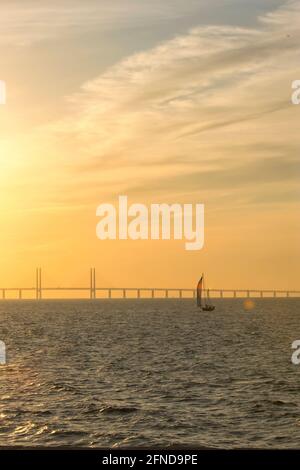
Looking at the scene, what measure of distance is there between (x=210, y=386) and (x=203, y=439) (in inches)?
769

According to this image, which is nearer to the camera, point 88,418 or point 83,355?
point 88,418

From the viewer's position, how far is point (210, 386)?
182ft

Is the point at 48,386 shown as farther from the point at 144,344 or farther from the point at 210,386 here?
Answer: the point at 144,344

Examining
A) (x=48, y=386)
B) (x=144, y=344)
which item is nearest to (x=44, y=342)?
(x=144, y=344)

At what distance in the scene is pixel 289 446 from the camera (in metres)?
35.1

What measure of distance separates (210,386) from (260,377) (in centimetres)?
810
